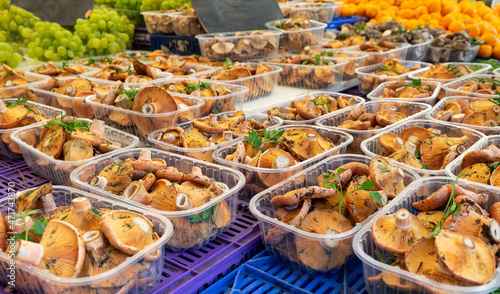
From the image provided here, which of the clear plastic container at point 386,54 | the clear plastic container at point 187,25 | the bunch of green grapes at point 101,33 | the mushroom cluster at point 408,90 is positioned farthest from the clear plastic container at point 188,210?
the clear plastic container at point 386,54

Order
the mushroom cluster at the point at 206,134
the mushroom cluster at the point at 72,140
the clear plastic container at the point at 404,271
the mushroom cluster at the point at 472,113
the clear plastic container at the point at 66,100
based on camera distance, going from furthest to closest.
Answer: the clear plastic container at the point at 66,100, the mushroom cluster at the point at 472,113, the mushroom cluster at the point at 206,134, the mushroom cluster at the point at 72,140, the clear plastic container at the point at 404,271

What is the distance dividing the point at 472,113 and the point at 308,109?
0.96 meters

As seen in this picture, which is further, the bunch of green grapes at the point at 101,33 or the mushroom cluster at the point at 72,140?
the bunch of green grapes at the point at 101,33

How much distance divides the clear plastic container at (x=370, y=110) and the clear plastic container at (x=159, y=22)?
2320mm

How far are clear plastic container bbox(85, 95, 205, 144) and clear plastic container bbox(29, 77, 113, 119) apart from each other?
127mm

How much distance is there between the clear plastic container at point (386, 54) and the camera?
3953 millimetres

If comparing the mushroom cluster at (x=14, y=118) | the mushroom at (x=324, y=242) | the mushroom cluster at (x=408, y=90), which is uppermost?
the mushroom cluster at (x=14, y=118)

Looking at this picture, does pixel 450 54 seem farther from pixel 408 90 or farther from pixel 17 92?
pixel 17 92

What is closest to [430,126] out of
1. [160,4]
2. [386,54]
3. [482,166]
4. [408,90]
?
[408,90]

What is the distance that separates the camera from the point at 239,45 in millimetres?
3650

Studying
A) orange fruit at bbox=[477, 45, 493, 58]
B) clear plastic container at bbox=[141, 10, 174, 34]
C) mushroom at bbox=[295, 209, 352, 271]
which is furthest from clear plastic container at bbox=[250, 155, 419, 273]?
orange fruit at bbox=[477, 45, 493, 58]

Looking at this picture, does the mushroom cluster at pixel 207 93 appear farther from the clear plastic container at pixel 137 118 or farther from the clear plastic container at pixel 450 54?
the clear plastic container at pixel 450 54

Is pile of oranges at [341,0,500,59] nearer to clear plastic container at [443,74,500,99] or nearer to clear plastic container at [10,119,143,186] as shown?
clear plastic container at [443,74,500,99]

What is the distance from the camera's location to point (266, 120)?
242 centimetres
